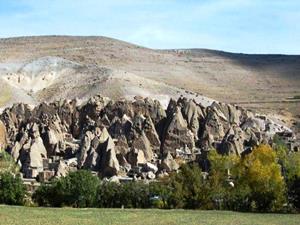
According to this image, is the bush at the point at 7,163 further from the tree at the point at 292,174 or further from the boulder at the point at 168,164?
the tree at the point at 292,174

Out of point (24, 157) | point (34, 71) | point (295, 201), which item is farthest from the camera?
point (34, 71)

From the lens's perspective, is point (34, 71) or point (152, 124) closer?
point (152, 124)

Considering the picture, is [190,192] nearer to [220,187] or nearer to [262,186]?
[220,187]

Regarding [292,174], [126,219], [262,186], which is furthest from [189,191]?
[126,219]

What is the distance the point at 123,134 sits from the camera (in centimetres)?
10506

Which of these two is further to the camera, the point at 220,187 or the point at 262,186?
the point at 220,187

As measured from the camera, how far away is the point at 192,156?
96.3m

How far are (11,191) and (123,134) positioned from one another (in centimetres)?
4251

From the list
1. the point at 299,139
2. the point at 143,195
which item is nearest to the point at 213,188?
the point at 143,195

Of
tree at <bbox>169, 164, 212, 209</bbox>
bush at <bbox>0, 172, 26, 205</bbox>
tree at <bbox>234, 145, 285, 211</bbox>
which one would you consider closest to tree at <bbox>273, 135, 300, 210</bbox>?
tree at <bbox>234, 145, 285, 211</bbox>

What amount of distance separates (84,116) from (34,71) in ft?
213

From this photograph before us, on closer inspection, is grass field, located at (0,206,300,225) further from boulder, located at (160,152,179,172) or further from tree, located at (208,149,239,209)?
boulder, located at (160,152,179,172)

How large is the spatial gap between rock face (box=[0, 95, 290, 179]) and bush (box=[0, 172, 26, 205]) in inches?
690

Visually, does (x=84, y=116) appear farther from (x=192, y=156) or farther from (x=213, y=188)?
(x=213, y=188)
